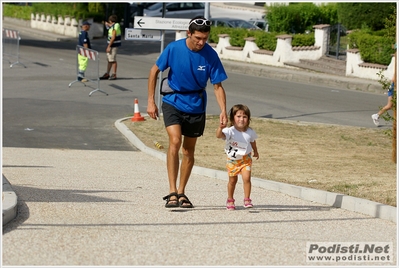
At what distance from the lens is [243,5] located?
2098 inches

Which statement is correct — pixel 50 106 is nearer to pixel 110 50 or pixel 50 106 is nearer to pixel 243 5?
pixel 110 50

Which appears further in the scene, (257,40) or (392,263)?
(257,40)

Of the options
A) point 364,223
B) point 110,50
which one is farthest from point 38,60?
point 364,223

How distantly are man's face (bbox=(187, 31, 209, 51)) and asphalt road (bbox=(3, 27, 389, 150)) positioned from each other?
24.4 ft

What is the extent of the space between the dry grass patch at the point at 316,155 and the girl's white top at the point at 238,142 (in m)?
1.56

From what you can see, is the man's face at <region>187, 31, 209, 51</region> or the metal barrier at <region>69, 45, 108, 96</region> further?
the metal barrier at <region>69, 45, 108, 96</region>

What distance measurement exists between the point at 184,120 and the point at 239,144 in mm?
600

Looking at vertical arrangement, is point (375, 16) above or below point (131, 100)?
above

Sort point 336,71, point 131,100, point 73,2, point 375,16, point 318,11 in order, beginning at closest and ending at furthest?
point 131,100 < point 336,71 < point 375,16 < point 318,11 < point 73,2

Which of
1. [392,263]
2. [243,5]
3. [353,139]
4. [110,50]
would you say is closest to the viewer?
[392,263]

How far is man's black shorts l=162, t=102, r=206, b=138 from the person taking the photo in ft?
27.3

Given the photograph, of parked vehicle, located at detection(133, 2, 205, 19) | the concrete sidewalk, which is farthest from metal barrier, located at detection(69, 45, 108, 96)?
parked vehicle, located at detection(133, 2, 205, 19)

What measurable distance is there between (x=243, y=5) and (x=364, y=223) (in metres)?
46.2

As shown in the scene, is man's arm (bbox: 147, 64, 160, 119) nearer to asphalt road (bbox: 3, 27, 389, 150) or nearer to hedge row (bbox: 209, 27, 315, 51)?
asphalt road (bbox: 3, 27, 389, 150)
